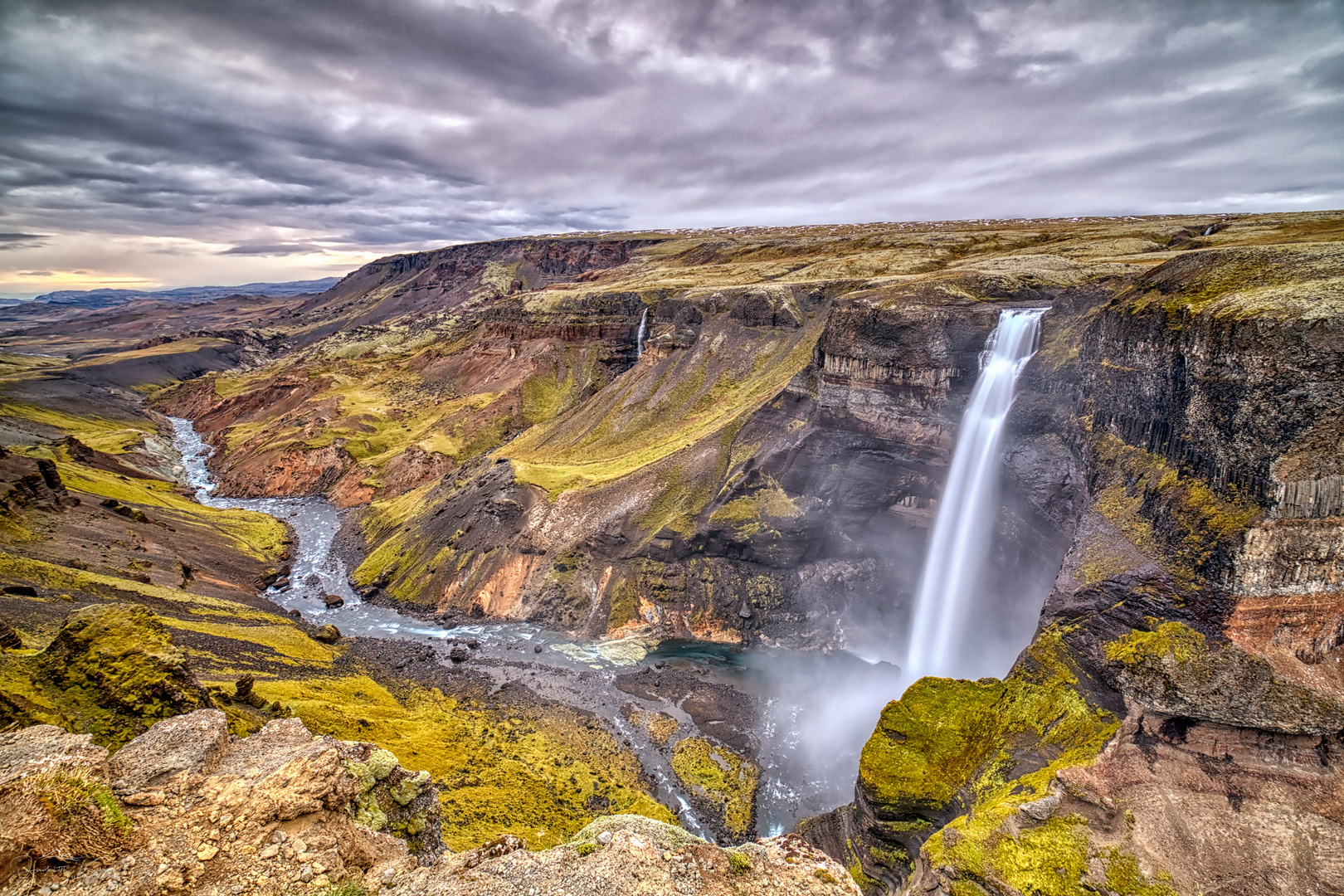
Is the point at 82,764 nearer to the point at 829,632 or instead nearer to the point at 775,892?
the point at 775,892

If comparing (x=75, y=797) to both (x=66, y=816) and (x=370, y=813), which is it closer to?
(x=66, y=816)

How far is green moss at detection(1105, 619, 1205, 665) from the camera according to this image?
16.8m

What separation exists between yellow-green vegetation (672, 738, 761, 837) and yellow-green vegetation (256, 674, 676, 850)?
2458 mm

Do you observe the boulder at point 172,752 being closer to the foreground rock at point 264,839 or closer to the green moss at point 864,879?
the foreground rock at point 264,839

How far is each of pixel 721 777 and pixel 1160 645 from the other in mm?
20993

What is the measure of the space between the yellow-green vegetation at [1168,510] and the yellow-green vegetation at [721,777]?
20.8 metres

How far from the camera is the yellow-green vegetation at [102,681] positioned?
50.7ft

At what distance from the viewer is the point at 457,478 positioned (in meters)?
62.8

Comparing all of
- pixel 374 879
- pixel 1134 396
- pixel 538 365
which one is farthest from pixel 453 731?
pixel 538 365

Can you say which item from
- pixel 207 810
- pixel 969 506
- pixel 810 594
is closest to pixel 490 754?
pixel 207 810

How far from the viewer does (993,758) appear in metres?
19.9

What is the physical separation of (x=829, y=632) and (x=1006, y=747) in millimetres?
22827

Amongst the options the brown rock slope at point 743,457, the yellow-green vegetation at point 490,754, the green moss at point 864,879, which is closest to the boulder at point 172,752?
the yellow-green vegetation at point 490,754

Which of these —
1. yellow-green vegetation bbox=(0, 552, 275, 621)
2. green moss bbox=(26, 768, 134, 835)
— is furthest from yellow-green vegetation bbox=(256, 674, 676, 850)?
green moss bbox=(26, 768, 134, 835)
